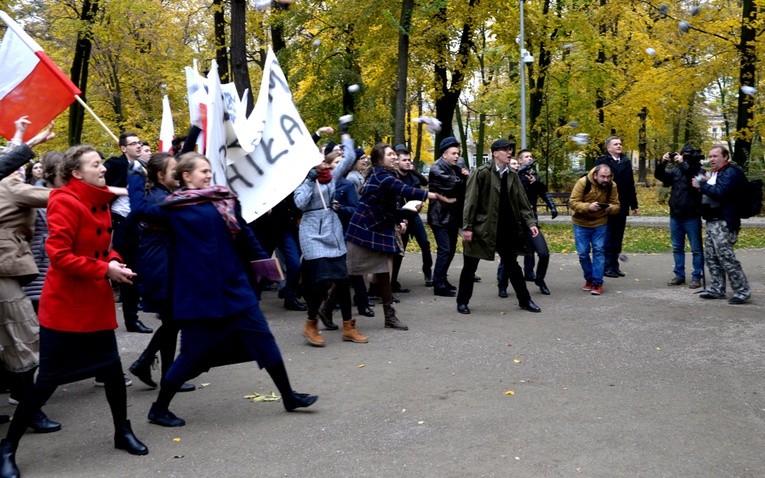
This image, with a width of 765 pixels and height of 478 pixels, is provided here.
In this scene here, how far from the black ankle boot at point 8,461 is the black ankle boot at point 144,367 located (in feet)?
5.70

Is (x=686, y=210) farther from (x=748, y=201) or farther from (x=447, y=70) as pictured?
(x=447, y=70)

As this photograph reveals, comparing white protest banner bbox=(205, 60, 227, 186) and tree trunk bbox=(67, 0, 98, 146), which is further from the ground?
tree trunk bbox=(67, 0, 98, 146)

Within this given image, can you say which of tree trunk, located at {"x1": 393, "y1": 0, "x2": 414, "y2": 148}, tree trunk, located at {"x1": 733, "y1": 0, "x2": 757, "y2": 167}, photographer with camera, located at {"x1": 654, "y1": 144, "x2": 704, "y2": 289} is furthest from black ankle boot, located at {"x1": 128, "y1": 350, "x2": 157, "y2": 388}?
tree trunk, located at {"x1": 733, "y1": 0, "x2": 757, "y2": 167}

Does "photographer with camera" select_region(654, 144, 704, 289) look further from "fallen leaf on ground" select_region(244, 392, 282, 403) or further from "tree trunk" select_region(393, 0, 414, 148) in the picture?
"tree trunk" select_region(393, 0, 414, 148)

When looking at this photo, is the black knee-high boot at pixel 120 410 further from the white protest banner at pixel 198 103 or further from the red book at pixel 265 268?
the white protest banner at pixel 198 103

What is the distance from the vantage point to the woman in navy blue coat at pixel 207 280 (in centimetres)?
504

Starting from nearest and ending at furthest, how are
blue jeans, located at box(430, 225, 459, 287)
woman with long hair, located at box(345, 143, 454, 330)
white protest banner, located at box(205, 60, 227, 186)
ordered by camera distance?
white protest banner, located at box(205, 60, 227, 186)
woman with long hair, located at box(345, 143, 454, 330)
blue jeans, located at box(430, 225, 459, 287)

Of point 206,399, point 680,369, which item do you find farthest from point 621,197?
point 206,399

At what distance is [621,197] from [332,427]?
785 cm

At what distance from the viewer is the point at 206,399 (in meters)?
6.00

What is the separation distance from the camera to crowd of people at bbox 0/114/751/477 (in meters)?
4.63

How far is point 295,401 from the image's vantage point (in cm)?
551

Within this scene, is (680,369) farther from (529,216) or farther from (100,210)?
(100,210)

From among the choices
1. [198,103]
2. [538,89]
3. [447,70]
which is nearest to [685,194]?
[198,103]
